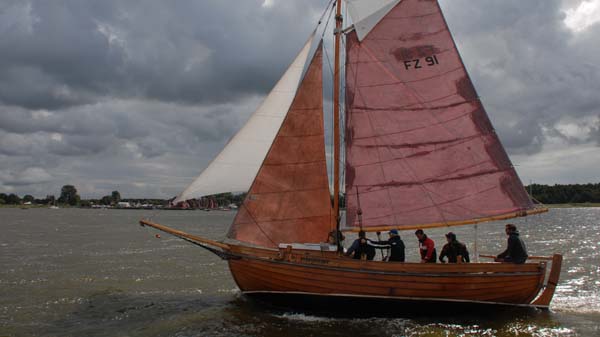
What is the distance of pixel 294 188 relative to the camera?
1675 centimetres

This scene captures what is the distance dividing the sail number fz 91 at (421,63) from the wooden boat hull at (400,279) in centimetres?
714

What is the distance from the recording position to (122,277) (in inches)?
945

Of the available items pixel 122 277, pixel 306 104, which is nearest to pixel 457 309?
pixel 306 104

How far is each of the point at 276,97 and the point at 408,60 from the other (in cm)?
503

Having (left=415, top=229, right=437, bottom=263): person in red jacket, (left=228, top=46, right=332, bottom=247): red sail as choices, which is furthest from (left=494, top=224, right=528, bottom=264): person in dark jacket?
(left=228, top=46, right=332, bottom=247): red sail

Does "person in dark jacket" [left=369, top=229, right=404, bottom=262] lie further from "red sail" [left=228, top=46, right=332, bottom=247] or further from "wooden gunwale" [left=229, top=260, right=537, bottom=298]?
"red sail" [left=228, top=46, right=332, bottom=247]

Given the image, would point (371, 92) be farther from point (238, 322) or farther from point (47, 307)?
point (47, 307)

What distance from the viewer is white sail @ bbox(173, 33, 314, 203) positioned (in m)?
16.3

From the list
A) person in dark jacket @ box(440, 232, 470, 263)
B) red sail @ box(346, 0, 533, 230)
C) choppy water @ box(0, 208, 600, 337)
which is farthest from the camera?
red sail @ box(346, 0, 533, 230)

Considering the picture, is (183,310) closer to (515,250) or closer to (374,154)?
(374,154)

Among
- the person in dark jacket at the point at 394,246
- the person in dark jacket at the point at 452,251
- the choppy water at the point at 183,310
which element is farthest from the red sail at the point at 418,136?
the choppy water at the point at 183,310

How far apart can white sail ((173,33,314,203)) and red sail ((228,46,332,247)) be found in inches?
13.6

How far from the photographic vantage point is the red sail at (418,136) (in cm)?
1661

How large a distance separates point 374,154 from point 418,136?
1.72 meters
